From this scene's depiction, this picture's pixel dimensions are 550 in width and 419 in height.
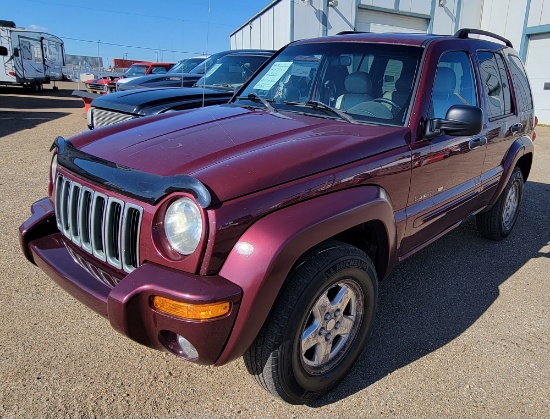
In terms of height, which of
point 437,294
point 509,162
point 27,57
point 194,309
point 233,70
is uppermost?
point 27,57

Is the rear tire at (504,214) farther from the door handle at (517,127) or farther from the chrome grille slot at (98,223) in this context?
the chrome grille slot at (98,223)

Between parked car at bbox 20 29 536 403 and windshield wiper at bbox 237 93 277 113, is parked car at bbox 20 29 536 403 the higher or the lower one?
the lower one

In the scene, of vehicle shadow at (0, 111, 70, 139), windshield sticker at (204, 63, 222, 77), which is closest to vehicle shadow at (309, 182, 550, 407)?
windshield sticker at (204, 63, 222, 77)

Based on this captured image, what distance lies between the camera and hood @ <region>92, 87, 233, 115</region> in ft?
16.8

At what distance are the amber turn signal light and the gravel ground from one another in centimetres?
75

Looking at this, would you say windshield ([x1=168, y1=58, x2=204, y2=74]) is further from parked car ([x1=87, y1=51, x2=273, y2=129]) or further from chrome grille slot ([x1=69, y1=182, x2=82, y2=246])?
chrome grille slot ([x1=69, y1=182, x2=82, y2=246])

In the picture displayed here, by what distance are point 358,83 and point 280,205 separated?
1512 mm

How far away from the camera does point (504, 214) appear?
182 inches

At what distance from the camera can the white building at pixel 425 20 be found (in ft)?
51.8

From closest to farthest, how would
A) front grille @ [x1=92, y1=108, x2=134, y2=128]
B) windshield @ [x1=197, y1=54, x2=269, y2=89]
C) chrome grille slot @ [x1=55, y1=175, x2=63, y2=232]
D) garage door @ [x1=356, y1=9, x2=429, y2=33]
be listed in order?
chrome grille slot @ [x1=55, y1=175, x2=63, y2=232], front grille @ [x1=92, y1=108, x2=134, y2=128], windshield @ [x1=197, y1=54, x2=269, y2=89], garage door @ [x1=356, y1=9, x2=429, y2=33]

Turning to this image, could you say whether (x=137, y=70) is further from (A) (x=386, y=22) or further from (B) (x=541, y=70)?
(B) (x=541, y=70)

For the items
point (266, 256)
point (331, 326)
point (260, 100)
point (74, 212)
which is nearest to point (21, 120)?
point (260, 100)

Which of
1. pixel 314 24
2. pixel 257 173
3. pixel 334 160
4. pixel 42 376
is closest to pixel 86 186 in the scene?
pixel 257 173

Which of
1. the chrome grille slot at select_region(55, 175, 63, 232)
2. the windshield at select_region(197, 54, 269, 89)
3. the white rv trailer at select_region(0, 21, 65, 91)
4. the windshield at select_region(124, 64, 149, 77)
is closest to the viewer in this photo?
the chrome grille slot at select_region(55, 175, 63, 232)
